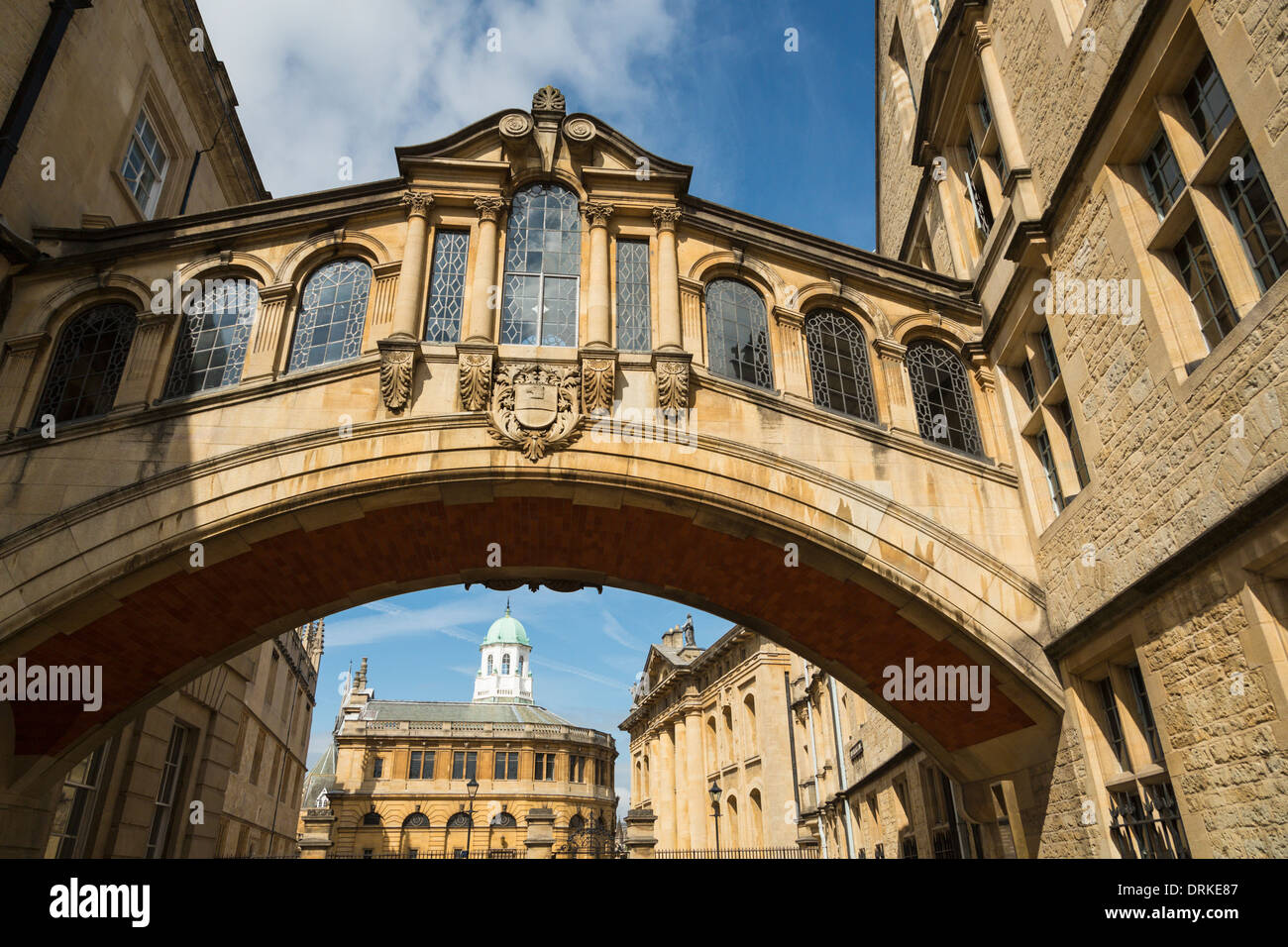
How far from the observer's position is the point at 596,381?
1100cm

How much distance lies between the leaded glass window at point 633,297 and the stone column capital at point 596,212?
0.40 meters

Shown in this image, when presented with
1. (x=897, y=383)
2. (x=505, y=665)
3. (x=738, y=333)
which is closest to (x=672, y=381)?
(x=738, y=333)

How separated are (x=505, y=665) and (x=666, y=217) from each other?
344 feet

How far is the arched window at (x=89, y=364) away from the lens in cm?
1108

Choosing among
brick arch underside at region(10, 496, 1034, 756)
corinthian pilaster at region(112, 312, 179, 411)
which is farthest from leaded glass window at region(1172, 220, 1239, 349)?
corinthian pilaster at region(112, 312, 179, 411)

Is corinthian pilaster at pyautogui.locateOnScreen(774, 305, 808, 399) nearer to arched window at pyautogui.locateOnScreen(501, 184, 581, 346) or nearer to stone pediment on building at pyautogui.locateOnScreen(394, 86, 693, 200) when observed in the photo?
stone pediment on building at pyautogui.locateOnScreen(394, 86, 693, 200)

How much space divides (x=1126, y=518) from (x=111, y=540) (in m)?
11.4

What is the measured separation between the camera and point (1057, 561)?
402 inches

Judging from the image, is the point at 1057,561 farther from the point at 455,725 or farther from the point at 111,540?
the point at 455,725

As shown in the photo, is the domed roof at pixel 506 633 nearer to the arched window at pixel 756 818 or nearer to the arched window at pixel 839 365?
the arched window at pixel 756 818

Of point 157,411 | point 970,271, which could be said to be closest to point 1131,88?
point 970,271

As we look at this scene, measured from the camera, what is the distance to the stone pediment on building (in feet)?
40.1

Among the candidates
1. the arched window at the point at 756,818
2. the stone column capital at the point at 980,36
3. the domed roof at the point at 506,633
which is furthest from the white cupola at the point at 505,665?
the stone column capital at the point at 980,36

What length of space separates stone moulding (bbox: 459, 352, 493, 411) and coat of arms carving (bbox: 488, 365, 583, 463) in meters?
0.12
